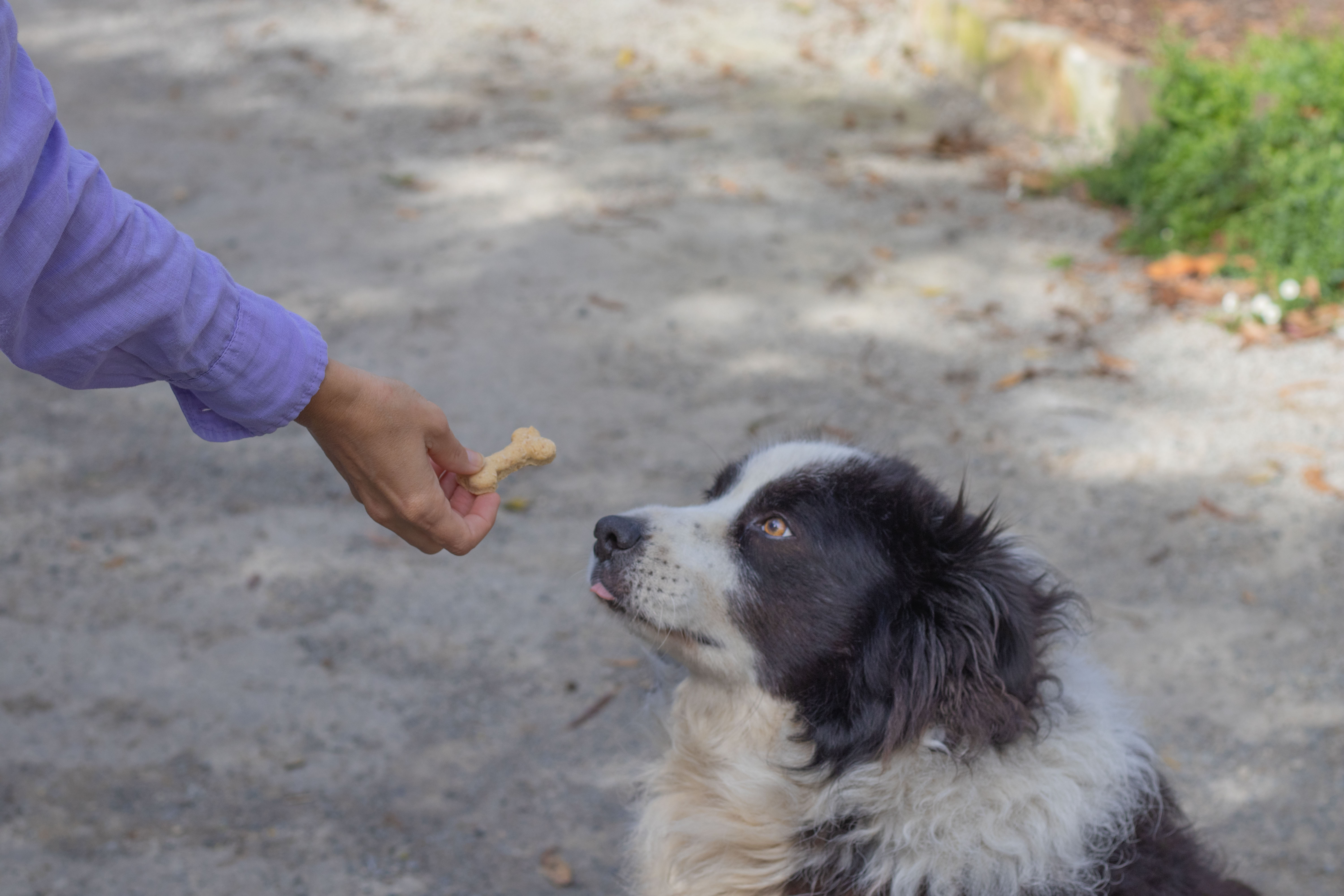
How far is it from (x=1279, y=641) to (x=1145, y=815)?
1.62m

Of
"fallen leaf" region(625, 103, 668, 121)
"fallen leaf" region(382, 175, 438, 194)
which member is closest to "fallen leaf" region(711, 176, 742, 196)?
"fallen leaf" region(625, 103, 668, 121)

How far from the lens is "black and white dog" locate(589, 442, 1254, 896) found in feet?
6.68

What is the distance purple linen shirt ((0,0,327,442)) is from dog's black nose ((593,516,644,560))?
2.45 feet

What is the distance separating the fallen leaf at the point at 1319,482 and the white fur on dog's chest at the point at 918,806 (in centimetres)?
227

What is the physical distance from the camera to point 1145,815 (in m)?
2.14

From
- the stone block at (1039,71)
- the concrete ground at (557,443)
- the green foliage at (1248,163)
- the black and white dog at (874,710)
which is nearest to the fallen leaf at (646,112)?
the concrete ground at (557,443)

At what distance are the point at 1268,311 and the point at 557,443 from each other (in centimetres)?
317

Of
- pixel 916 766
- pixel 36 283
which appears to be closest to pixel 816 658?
pixel 916 766

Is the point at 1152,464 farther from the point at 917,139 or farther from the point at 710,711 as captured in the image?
the point at 917,139

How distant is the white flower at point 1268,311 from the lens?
472 centimetres

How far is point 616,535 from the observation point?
2.33 meters

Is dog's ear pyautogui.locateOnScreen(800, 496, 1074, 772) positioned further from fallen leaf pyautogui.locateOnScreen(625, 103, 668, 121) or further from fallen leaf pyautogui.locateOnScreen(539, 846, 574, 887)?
fallen leaf pyautogui.locateOnScreen(625, 103, 668, 121)

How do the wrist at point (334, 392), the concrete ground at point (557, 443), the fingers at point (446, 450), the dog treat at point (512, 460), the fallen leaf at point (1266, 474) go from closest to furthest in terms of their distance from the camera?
the wrist at point (334, 392) → the fingers at point (446, 450) → the dog treat at point (512, 460) → the concrete ground at point (557, 443) → the fallen leaf at point (1266, 474)

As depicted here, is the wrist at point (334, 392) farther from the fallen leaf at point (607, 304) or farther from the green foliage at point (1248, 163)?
the green foliage at point (1248, 163)
